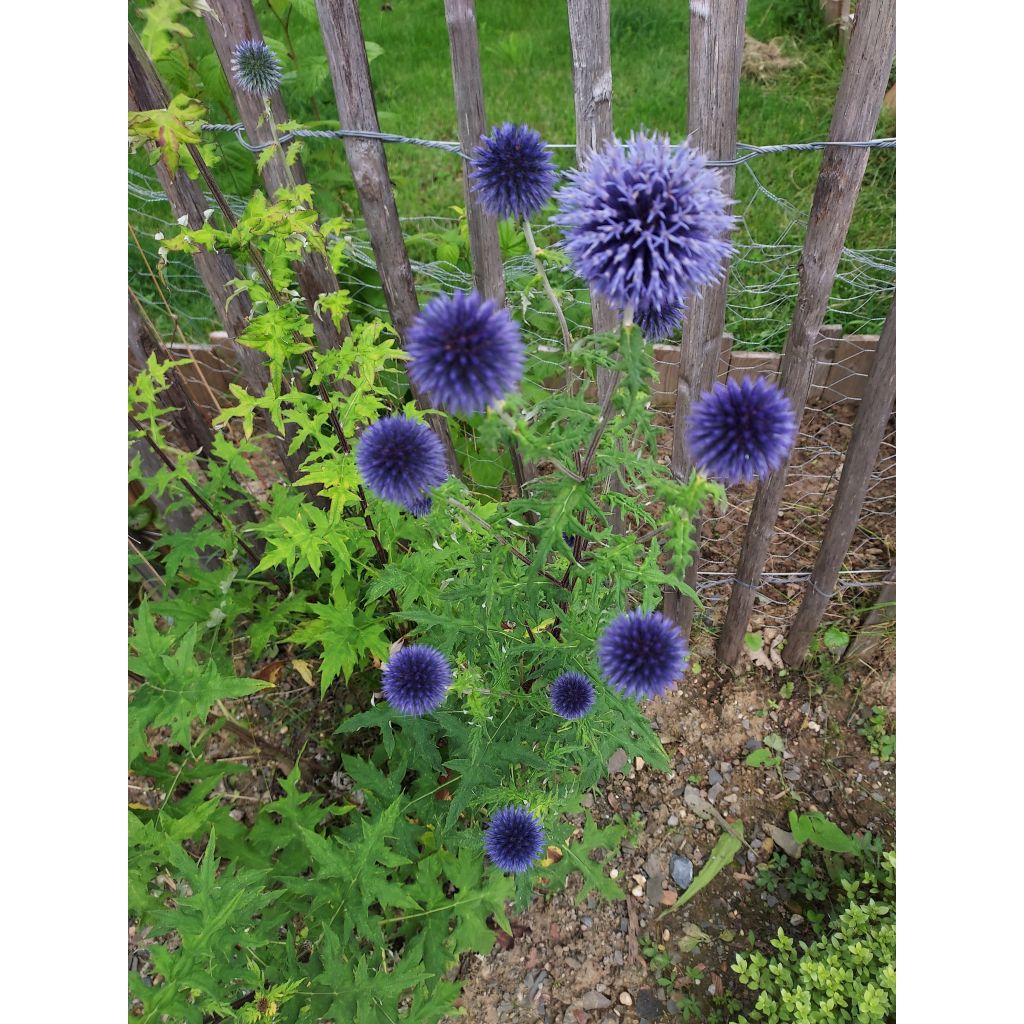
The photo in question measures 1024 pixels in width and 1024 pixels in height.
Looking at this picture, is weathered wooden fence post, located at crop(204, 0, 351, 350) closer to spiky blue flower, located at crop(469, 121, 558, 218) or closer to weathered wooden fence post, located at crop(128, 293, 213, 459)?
weathered wooden fence post, located at crop(128, 293, 213, 459)

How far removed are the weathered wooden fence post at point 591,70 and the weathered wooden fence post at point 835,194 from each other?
1.77ft

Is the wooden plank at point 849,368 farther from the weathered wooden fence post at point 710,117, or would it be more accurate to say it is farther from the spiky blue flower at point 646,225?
the spiky blue flower at point 646,225

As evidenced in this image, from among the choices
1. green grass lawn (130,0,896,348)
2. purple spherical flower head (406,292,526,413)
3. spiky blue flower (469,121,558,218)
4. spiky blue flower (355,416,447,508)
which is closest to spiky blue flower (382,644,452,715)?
spiky blue flower (355,416,447,508)

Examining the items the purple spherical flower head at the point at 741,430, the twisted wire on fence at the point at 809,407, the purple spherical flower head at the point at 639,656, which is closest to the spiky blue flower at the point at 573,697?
the purple spherical flower head at the point at 639,656

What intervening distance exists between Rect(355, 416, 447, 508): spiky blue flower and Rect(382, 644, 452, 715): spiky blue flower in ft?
1.52

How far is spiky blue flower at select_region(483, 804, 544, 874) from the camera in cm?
178

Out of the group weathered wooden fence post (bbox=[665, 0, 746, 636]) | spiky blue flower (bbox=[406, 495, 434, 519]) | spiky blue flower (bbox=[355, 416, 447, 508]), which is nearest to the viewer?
spiky blue flower (bbox=[355, 416, 447, 508])

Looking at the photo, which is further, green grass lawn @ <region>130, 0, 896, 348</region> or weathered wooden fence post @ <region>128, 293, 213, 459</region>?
green grass lawn @ <region>130, 0, 896, 348</region>

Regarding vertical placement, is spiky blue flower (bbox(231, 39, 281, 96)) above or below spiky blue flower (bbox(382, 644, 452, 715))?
above

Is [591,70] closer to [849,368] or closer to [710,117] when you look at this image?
[710,117]

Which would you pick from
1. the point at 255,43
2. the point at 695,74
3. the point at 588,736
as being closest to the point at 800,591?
the point at 588,736

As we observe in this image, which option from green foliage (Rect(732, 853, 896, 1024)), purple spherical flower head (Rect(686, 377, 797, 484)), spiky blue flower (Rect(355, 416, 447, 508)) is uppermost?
purple spherical flower head (Rect(686, 377, 797, 484))

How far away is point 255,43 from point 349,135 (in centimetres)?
31

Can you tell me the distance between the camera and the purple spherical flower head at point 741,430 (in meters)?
1.22
